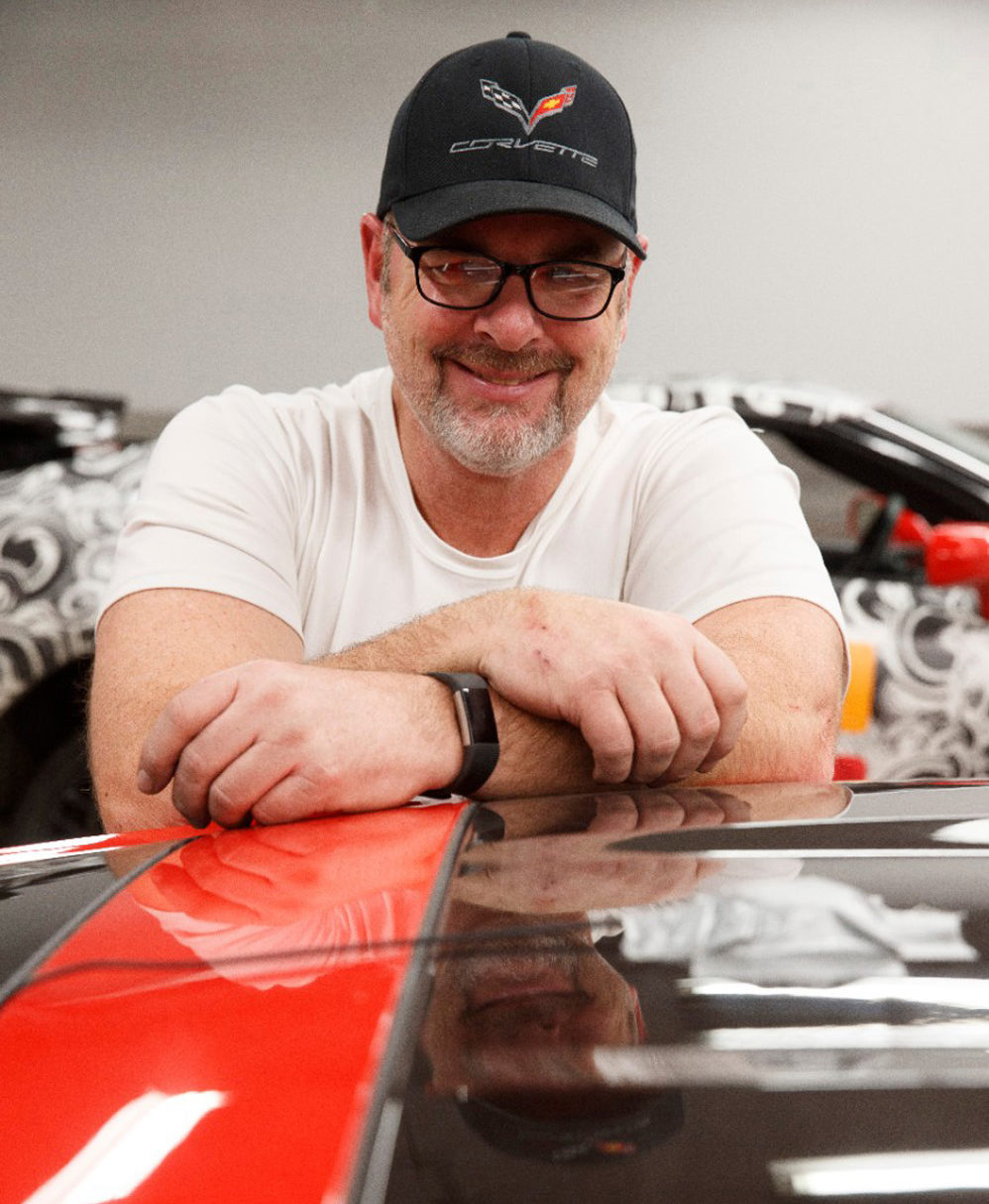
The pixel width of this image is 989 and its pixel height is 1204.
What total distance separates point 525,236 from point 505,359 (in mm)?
161

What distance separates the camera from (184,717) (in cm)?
106

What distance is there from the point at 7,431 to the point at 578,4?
19.4 ft

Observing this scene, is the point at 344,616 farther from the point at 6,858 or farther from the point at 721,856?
the point at 721,856

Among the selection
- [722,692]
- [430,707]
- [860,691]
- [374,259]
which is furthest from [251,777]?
[860,691]

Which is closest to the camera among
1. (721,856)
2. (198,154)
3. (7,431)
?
(721,856)

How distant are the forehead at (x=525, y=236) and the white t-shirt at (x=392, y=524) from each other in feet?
1.09

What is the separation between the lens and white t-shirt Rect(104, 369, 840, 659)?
5.00 feet

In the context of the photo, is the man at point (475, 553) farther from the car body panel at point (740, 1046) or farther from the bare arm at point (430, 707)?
the car body panel at point (740, 1046)

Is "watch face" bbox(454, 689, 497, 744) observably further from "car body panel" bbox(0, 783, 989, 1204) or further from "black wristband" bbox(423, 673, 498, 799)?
"car body panel" bbox(0, 783, 989, 1204)

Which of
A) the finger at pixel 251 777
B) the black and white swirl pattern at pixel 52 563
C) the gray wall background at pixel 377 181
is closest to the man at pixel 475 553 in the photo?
the finger at pixel 251 777

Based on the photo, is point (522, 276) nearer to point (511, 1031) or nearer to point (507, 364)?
point (507, 364)

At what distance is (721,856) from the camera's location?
28.2 inches

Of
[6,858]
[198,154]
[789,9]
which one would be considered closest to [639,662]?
[6,858]

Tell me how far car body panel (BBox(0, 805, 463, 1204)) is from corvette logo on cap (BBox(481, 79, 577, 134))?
3.67ft
